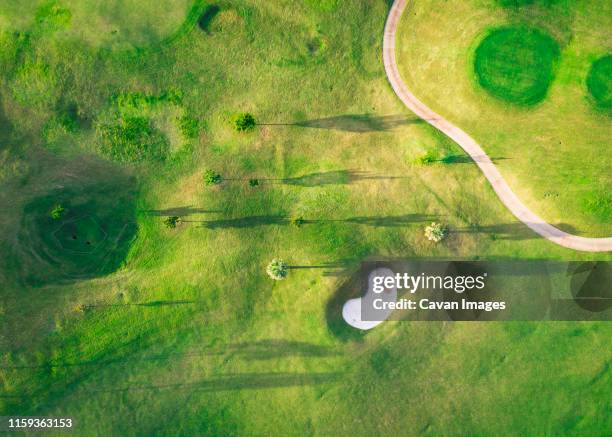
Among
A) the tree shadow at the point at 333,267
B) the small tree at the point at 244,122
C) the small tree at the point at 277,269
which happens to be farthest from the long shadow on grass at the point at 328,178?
the small tree at the point at 277,269

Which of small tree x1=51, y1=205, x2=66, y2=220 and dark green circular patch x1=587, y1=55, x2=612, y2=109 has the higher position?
dark green circular patch x1=587, y1=55, x2=612, y2=109

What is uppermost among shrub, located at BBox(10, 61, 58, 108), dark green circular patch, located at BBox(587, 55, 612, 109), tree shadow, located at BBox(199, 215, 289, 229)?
shrub, located at BBox(10, 61, 58, 108)

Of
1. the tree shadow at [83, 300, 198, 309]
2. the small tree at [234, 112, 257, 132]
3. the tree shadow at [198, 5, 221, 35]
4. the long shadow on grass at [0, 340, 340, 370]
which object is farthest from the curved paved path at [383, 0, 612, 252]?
the tree shadow at [83, 300, 198, 309]

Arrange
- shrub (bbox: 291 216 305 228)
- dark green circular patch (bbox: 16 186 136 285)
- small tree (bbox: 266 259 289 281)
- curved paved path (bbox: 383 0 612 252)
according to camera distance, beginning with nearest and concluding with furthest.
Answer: small tree (bbox: 266 259 289 281)
shrub (bbox: 291 216 305 228)
dark green circular patch (bbox: 16 186 136 285)
curved paved path (bbox: 383 0 612 252)

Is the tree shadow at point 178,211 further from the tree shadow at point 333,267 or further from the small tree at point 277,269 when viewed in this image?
the tree shadow at point 333,267

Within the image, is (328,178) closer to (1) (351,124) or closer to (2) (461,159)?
(1) (351,124)

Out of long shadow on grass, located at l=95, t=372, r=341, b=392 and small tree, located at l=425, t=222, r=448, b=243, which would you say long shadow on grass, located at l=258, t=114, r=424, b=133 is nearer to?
small tree, located at l=425, t=222, r=448, b=243
